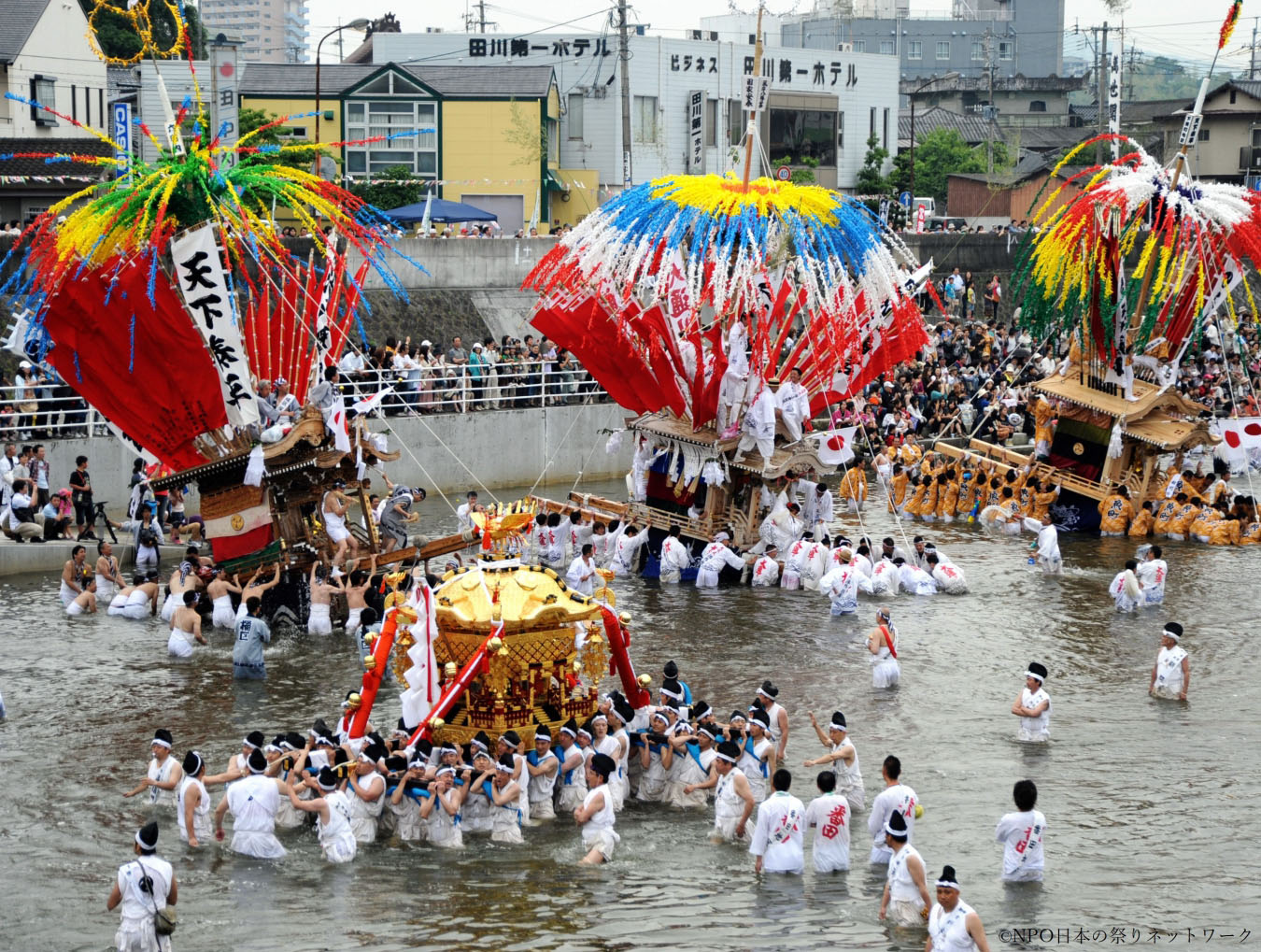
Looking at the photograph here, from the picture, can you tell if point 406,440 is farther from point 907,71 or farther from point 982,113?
point 907,71

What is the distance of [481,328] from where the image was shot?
36.3 metres

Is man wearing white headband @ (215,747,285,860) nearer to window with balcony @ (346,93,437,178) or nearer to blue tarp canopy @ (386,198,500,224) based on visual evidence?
blue tarp canopy @ (386,198,500,224)

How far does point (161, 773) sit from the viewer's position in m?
13.2

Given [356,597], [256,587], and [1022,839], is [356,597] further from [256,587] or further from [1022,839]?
[1022,839]

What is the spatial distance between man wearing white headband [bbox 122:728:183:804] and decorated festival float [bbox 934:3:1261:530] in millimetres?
16974

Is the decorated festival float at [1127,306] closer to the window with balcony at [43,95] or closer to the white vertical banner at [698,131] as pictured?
the white vertical banner at [698,131]

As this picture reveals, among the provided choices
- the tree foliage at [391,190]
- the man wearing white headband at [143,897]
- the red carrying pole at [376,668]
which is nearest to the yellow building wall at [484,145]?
the tree foliage at [391,190]

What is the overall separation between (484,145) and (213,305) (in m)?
27.3

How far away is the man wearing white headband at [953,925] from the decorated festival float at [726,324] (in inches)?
491

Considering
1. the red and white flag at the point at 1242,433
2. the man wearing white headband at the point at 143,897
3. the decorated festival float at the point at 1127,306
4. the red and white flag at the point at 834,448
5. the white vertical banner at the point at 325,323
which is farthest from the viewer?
the decorated festival float at the point at 1127,306

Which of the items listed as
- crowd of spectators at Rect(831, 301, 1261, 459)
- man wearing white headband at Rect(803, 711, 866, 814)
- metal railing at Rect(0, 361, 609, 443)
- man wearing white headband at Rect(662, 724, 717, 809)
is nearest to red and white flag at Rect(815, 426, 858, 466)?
metal railing at Rect(0, 361, 609, 443)

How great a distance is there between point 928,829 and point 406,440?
681 inches

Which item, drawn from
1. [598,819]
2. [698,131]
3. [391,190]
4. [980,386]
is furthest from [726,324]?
[698,131]

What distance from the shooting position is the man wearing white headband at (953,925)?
32.2ft
